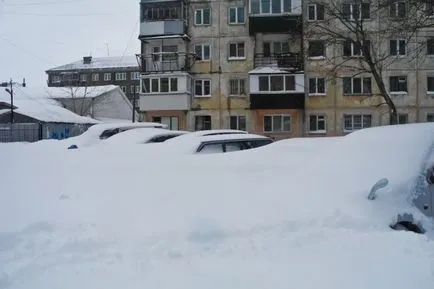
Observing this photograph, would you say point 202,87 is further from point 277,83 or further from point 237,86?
point 277,83

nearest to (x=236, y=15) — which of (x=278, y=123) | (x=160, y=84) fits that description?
(x=160, y=84)

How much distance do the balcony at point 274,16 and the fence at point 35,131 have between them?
17.4 metres

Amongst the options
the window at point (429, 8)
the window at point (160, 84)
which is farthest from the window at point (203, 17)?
the window at point (429, 8)

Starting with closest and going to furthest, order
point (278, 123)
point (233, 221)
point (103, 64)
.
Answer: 1. point (233, 221)
2. point (278, 123)
3. point (103, 64)

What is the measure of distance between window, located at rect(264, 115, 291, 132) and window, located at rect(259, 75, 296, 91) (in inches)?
78.3

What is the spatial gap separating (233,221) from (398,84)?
31.7 m

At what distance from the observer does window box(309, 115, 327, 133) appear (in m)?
33.6

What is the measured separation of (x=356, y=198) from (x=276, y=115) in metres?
28.0

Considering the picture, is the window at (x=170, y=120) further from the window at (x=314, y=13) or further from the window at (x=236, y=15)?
the window at (x=314, y=13)

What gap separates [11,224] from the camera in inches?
216

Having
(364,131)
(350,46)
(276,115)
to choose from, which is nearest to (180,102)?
(276,115)

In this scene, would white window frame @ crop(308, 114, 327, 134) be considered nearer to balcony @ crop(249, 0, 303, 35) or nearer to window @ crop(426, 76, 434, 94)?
balcony @ crop(249, 0, 303, 35)

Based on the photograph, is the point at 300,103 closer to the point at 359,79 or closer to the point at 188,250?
the point at 359,79

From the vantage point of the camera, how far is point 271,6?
33844 mm
